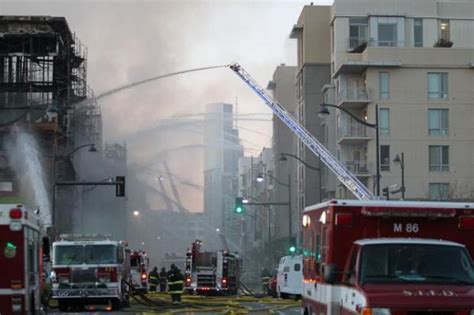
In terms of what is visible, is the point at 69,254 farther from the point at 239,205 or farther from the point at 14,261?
the point at 239,205

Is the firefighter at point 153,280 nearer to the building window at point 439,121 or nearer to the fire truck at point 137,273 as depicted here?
the fire truck at point 137,273

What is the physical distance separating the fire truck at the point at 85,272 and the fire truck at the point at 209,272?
18279 mm

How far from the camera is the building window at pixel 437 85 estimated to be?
209 ft

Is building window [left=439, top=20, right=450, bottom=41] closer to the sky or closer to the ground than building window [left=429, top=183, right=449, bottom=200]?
closer to the sky

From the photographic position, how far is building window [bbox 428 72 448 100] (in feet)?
209

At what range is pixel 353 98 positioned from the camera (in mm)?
64000

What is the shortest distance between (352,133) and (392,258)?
54.0m

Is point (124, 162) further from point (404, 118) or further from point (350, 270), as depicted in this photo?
point (350, 270)

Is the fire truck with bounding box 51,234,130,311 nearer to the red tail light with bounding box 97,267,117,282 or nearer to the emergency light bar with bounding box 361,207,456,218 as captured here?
the red tail light with bounding box 97,267,117,282

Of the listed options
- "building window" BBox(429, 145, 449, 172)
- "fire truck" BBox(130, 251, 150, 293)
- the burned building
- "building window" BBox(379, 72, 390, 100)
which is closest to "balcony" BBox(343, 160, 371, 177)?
"building window" BBox(429, 145, 449, 172)

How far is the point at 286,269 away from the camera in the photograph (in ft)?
123

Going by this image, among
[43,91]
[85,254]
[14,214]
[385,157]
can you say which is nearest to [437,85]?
[385,157]

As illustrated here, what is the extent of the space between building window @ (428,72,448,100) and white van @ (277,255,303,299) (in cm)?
2848

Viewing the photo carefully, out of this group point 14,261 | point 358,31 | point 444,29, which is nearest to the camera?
point 14,261
